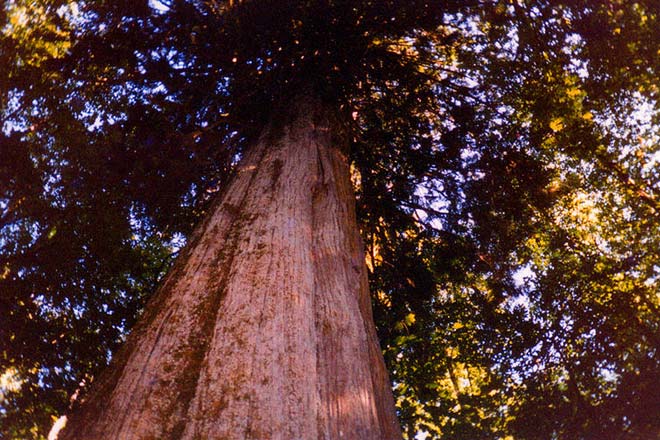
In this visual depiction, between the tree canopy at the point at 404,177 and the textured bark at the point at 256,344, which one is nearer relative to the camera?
the textured bark at the point at 256,344

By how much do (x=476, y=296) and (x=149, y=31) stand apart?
4.94m

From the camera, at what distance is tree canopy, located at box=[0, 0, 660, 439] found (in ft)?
13.5

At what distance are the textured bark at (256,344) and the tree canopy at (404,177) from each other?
6.99ft

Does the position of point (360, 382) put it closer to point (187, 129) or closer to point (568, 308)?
point (187, 129)

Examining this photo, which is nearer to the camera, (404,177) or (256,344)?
(256,344)

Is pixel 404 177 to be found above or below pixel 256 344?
above

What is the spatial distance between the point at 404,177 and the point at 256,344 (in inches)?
166

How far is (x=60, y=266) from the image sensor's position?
435cm

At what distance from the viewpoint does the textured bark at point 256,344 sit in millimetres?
1447

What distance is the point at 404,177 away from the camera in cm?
556

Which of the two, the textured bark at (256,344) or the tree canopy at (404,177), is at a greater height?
the tree canopy at (404,177)

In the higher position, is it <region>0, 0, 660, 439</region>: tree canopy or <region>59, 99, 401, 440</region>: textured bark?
<region>0, 0, 660, 439</region>: tree canopy

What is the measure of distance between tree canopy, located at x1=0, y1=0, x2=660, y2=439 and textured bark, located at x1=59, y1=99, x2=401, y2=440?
6.99 ft

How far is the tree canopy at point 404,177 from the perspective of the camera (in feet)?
13.5
